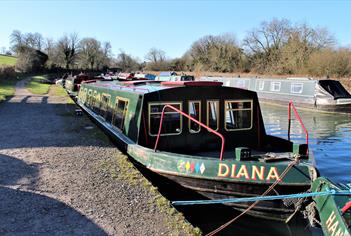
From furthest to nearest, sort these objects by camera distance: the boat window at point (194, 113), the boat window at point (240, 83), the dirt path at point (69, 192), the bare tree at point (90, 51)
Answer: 1. the bare tree at point (90, 51)
2. the boat window at point (240, 83)
3. the boat window at point (194, 113)
4. the dirt path at point (69, 192)

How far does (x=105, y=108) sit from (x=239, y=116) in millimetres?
5380

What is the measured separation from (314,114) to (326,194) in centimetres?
1807

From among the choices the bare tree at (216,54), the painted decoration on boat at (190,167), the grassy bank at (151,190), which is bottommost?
the grassy bank at (151,190)

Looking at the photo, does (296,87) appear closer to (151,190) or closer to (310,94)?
(310,94)

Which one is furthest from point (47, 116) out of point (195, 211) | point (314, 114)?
point (314, 114)

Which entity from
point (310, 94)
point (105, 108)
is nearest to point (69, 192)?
point (105, 108)

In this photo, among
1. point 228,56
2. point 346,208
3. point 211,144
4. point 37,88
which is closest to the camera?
point 346,208

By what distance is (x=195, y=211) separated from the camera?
23.7 ft

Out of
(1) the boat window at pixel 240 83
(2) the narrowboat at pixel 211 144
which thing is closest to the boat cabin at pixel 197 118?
(2) the narrowboat at pixel 211 144

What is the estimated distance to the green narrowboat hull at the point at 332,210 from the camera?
14.7ft

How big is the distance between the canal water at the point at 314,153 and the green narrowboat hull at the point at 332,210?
142 centimetres

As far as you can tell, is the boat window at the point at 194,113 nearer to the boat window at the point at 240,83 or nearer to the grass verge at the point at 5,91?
the grass verge at the point at 5,91

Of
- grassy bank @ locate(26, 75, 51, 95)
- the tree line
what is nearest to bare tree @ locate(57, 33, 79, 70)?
the tree line

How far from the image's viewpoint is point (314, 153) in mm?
12508
